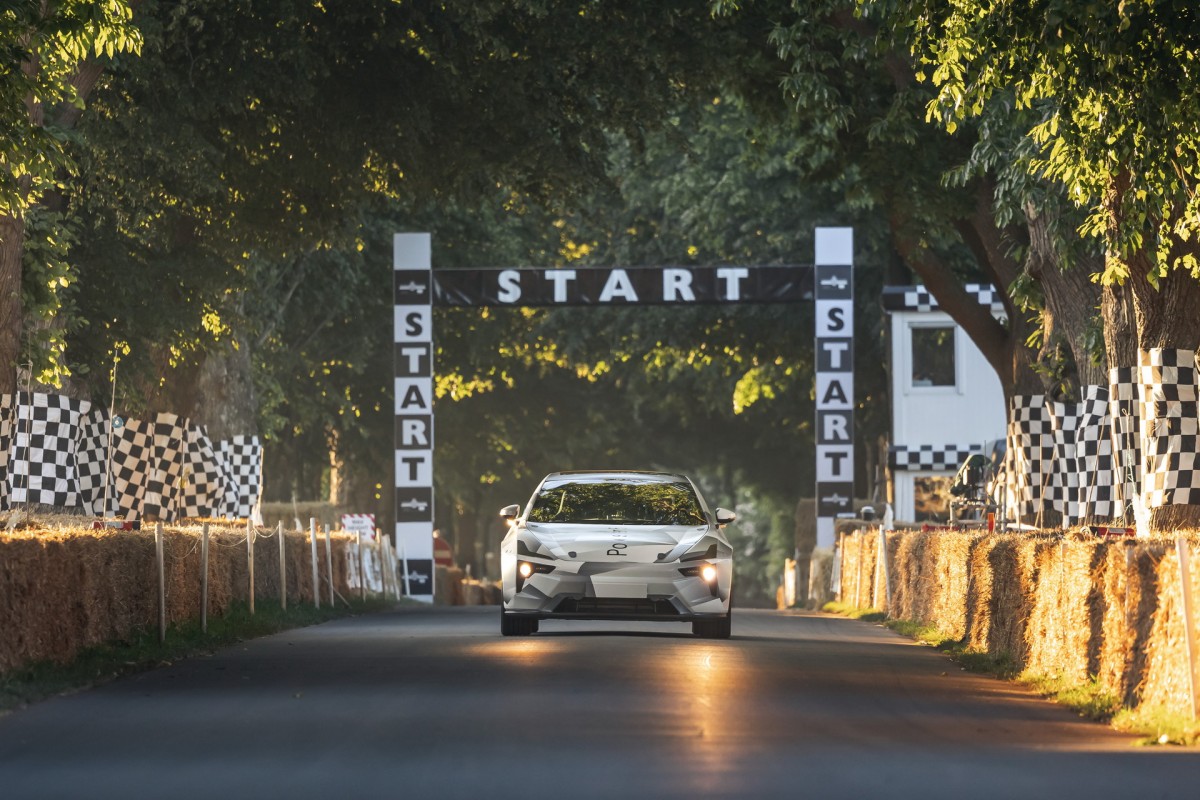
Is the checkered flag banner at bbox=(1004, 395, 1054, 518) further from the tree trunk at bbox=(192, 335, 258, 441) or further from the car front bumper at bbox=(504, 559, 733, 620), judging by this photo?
the tree trunk at bbox=(192, 335, 258, 441)

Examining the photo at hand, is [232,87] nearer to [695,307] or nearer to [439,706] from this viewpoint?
[439,706]

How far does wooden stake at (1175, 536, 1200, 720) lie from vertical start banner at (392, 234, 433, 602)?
33.5 meters

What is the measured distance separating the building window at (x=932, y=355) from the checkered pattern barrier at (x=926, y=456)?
1438mm

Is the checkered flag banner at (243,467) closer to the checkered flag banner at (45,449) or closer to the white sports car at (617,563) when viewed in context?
the checkered flag banner at (45,449)

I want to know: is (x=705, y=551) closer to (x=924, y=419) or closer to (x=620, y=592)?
(x=620, y=592)

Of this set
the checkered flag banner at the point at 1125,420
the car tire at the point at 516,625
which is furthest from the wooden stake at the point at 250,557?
the checkered flag banner at the point at 1125,420

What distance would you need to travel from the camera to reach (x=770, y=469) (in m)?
67.3

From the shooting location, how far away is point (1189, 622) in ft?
41.0

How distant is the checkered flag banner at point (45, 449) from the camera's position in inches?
997

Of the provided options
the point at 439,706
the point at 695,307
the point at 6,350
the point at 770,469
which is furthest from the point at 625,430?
the point at 439,706

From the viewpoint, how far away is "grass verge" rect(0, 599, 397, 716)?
50.4ft

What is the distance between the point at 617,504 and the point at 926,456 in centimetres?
2947

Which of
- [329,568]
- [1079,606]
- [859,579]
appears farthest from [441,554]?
[1079,606]

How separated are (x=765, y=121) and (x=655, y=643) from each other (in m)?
13.2
